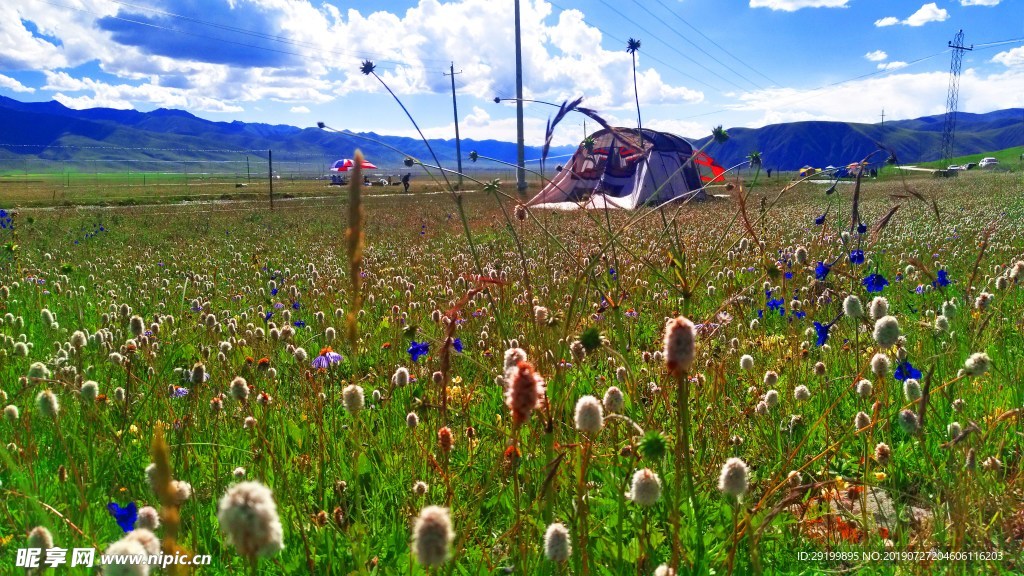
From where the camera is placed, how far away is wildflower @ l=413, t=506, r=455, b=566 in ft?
3.04

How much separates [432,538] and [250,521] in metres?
0.27

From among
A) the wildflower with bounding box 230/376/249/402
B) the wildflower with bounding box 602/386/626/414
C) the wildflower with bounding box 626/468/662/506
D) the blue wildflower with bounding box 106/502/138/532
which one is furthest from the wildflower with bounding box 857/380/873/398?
the blue wildflower with bounding box 106/502/138/532

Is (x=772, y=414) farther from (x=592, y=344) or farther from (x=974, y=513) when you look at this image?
(x=592, y=344)

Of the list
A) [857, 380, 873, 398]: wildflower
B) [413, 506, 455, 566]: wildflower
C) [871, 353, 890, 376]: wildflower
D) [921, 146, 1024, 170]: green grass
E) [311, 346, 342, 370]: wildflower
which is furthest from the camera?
[921, 146, 1024, 170]: green grass

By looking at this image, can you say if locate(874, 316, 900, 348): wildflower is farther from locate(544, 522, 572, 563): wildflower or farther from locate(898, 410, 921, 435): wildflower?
locate(544, 522, 572, 563): wildflower

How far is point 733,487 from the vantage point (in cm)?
140

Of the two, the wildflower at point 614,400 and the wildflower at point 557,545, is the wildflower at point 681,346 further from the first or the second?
the wildflower at point 614,400

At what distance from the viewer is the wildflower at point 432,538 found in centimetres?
93

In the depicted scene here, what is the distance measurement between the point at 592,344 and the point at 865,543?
97 centimetres

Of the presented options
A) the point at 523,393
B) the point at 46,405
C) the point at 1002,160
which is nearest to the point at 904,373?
the point at 523,393

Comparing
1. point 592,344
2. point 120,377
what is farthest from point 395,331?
point 592,344

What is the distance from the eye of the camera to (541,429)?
7.01 feet

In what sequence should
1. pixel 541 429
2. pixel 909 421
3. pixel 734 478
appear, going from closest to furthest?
pixel 734 478, pixel 909 421, pixel 541 429

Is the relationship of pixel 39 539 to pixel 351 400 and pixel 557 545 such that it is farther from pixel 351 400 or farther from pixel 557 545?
pixel 557 545
